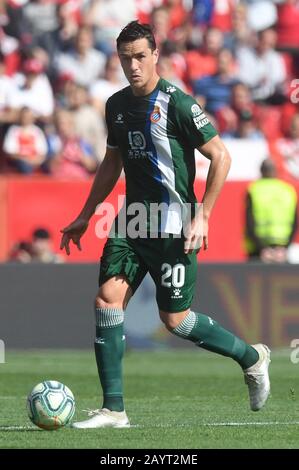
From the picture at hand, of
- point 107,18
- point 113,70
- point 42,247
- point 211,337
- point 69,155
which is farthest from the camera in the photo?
point 107,18

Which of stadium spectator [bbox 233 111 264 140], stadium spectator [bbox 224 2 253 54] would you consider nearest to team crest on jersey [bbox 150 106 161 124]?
stadium spectator [bbox 233 111 264 140]

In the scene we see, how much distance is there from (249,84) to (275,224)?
4.88 m

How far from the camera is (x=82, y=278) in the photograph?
13.9 m

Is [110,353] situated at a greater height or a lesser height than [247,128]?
lesser

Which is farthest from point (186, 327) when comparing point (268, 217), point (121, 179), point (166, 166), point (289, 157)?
point (289, 157)

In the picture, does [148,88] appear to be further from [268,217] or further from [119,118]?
[268,217]

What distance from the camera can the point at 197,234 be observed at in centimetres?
746

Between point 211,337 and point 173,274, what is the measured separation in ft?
1.76

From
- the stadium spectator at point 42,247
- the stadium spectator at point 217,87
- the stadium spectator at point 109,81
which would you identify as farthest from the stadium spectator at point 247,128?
the stadium spectator at point 42,247

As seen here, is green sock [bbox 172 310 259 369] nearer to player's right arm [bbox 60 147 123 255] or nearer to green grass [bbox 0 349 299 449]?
green grass [bbox 0 349 299 449]

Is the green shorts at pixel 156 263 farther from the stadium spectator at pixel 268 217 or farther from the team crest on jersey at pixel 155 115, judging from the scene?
the stadium spectator at pixel 268 217

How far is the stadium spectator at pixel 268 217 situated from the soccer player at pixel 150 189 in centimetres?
668

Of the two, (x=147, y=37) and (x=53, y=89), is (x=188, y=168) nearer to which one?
(x=147, y=37)

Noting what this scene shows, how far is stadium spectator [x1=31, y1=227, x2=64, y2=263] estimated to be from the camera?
14805 mm
